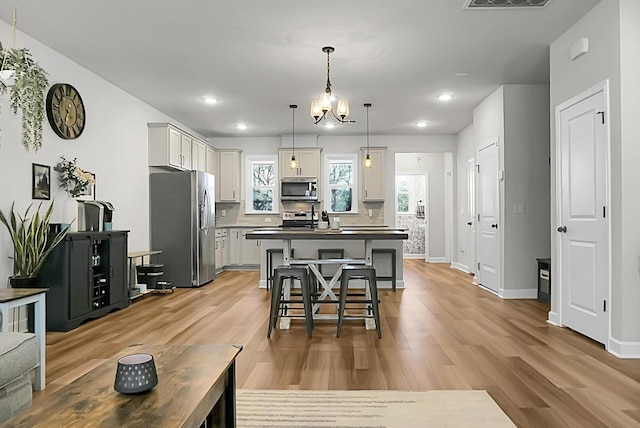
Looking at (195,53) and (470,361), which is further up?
(195,53)

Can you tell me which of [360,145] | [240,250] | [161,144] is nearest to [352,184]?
[360,145]

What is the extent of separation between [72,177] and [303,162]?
16.3 feet

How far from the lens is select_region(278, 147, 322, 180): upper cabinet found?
30.0 ft

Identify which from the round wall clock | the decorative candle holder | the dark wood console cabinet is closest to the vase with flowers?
the round wall clock

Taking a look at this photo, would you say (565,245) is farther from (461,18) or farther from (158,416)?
(158,416)

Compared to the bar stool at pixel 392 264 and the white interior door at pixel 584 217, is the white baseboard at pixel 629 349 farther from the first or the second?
the bar stool at pixel 392 264

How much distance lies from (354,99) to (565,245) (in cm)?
353

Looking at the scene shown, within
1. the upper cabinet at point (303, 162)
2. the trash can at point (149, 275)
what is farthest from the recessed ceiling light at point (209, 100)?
the upper cabinet at point (303, 162)

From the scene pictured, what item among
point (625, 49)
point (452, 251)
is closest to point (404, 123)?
point (452, 251)

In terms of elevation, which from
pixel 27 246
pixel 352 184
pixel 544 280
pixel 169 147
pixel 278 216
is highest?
pixel 169 147

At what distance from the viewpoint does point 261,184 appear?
383 inches

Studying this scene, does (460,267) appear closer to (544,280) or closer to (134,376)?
(544,280)

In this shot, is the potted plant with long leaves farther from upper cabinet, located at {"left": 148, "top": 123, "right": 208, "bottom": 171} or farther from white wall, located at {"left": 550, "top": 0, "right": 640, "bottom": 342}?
white wall, located at {"left": 550, "top": 0, "right": 640, "bottom": 342}

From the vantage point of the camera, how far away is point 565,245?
4340mm
